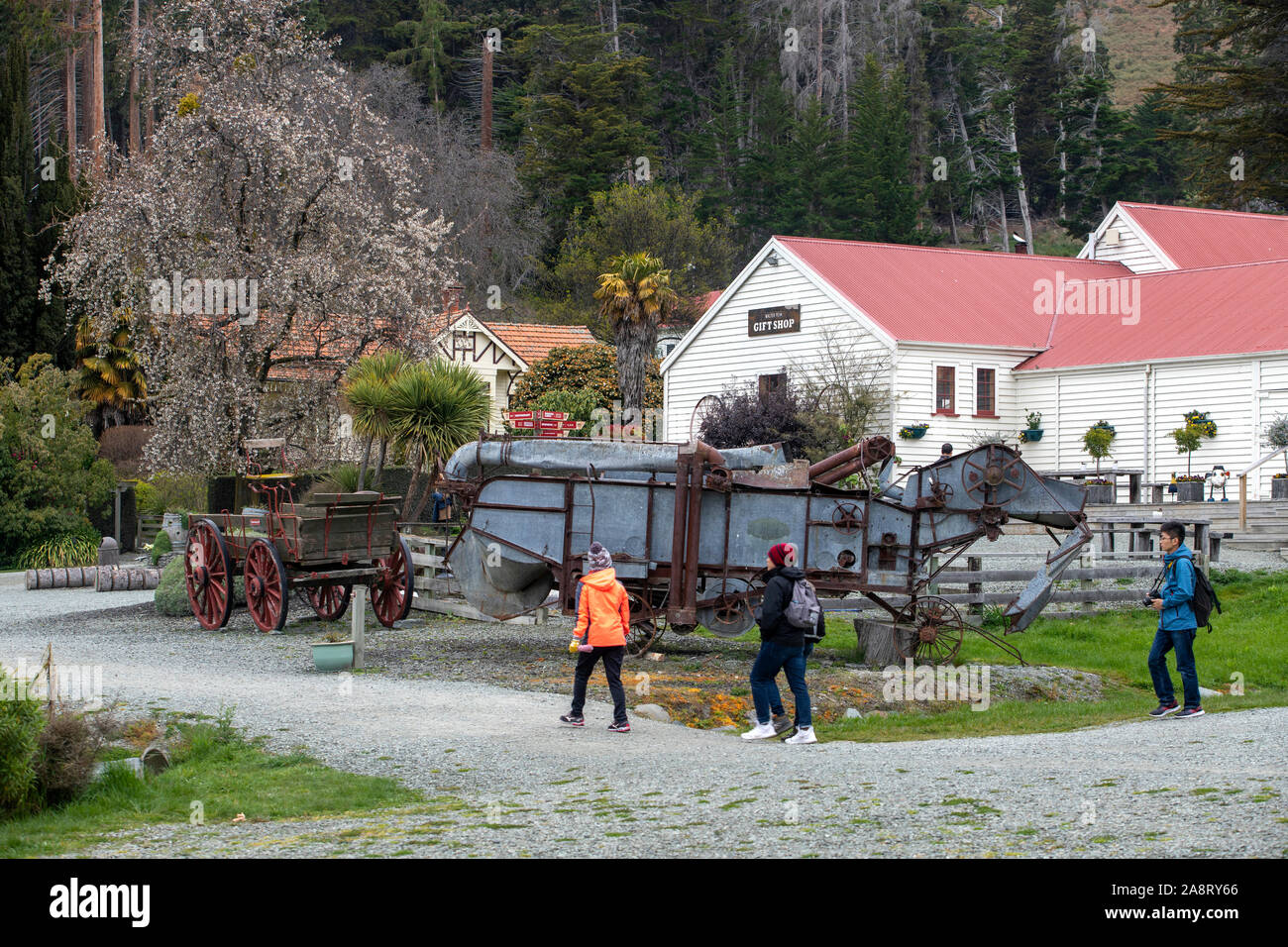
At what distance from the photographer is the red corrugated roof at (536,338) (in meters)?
45.5

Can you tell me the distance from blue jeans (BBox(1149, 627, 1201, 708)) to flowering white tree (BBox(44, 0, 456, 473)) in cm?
1929

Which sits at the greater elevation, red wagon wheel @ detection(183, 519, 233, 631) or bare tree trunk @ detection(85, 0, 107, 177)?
bare tree trunk @ detection(85, 0, 107, 177)

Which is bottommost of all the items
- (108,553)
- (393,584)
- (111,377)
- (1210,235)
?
(108,553)

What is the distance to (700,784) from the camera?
9570mm

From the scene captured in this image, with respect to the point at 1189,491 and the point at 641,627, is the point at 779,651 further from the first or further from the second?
the point at 1189,491

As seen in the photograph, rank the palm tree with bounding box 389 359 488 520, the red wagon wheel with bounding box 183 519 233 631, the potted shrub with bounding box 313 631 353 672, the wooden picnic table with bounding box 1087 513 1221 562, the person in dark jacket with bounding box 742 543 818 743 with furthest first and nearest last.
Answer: the palm tree with bounding box 389 359 488 520 < the wooden picnic table with bounding box 1087 513 1221 562 < the red wagon wheel with bounding box 183 519 233 631 < the potted shrub with bounding box 313 631 353 672 < the person in dark jacket with bounding box 742 543 818 743

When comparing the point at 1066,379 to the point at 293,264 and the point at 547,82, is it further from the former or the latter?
the point at 547,82

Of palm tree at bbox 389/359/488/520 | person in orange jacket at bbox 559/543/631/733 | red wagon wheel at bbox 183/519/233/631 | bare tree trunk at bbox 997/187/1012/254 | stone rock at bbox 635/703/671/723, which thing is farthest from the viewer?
bare tree trunk at bbox 997/187/1012/254

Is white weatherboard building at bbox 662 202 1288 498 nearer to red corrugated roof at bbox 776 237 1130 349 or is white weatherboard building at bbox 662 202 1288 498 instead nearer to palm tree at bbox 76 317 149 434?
red corrugated roof at bbox 776 237 1130 349

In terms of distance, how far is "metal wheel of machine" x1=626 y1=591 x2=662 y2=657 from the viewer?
16.3 metres

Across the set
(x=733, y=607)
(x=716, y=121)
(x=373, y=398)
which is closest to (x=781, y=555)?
(x=733, y=607)

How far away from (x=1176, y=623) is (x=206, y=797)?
816cm

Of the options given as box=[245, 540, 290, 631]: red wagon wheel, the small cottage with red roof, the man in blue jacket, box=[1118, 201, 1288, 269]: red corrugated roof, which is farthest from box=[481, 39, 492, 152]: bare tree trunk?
the man in blue jacket

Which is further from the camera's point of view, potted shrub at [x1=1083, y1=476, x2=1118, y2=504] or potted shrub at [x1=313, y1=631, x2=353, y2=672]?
potted shrub at [x1=1083, y1=476, x2=1118, y2=504]
